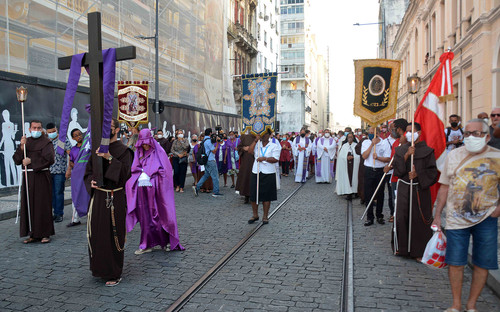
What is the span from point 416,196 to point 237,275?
9.06 ft

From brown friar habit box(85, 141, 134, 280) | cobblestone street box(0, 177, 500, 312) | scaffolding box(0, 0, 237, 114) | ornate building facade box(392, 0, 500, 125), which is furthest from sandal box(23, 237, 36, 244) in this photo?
ornate building facade box(392, 0, 500, 125)

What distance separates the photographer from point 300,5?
273ft

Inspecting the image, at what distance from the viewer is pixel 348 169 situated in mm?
12430

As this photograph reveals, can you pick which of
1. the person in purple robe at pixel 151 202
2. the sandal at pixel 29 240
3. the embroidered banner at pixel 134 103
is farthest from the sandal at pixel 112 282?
the embroidered banner at pixel 134 103

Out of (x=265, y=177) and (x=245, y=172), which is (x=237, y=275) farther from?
(x=245, y=172)

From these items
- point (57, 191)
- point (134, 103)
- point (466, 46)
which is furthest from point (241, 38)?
point (57, 191)

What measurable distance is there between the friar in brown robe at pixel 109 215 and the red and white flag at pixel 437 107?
12.8ft

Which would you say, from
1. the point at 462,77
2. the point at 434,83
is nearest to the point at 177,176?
the point at 434,83

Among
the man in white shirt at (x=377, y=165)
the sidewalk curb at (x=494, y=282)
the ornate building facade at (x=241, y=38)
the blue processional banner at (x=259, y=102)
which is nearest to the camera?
the sidewalk curb at (x=494, y=282)

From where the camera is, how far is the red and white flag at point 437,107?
222 inches

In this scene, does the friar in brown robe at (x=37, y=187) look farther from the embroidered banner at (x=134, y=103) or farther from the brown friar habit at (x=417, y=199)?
the embroidered banner at (x=134, y=103)

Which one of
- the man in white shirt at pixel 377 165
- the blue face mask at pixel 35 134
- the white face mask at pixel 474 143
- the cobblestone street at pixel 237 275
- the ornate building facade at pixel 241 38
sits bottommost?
the cobblestone street at pixel 237 275

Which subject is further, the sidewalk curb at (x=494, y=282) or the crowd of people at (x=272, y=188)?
the sidewalk curb at (x=494, y=282)

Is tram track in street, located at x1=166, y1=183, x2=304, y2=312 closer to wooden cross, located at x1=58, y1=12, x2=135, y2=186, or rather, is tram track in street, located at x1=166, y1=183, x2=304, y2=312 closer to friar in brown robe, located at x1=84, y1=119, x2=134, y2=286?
friar in brown robe, located at x1=84, y1=119, x2=134, y2=286
